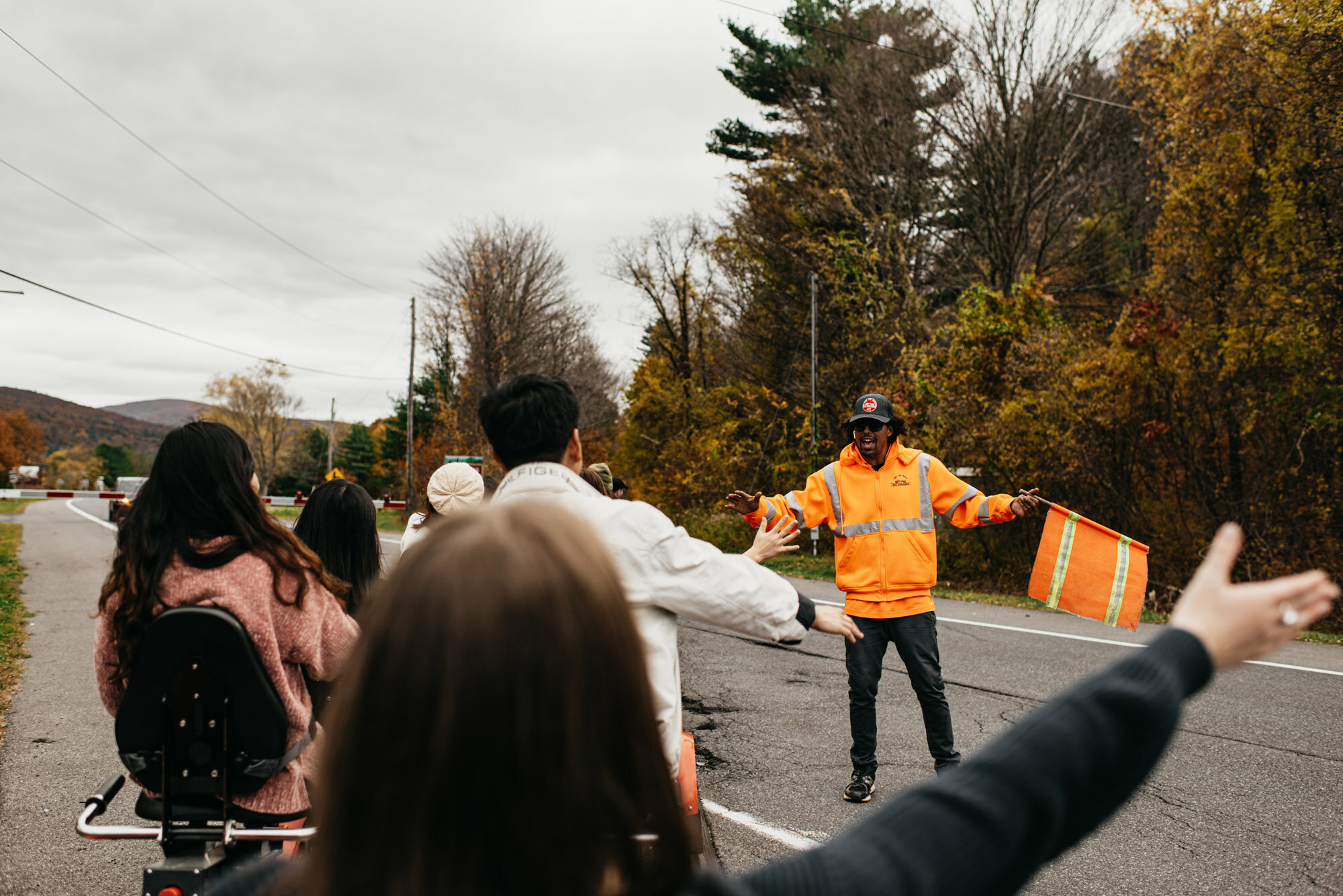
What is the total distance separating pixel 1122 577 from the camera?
483cm

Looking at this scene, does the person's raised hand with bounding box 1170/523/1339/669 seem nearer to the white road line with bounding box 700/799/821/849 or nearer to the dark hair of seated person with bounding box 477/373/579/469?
the dark hair of seated person with bounding box 477/373/579/469

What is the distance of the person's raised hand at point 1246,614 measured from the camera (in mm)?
1102

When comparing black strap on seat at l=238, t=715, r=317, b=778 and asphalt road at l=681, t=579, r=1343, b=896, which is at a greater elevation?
black strap on seat at l=238, t=715, r=317, b=778

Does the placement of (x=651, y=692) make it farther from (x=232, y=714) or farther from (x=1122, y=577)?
(x=1122, y=577)

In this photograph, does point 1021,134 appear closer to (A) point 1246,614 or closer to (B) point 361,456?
(A) point 1246,614

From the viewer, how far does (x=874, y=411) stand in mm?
5254

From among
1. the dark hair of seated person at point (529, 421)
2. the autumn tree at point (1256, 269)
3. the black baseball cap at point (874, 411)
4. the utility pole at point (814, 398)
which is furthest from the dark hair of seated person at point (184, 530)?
the utility pole at point (814, 398)

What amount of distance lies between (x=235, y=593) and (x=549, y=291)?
1667 inches

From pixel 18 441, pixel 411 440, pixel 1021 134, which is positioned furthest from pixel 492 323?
pixel 18 441

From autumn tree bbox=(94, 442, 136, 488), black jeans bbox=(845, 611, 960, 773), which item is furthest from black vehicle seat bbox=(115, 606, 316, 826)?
autumn tree bbox=(94, 442, 136, 488)

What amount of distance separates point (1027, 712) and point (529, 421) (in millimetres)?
4726

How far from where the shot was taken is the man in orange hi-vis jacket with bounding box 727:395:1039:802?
5.05 m

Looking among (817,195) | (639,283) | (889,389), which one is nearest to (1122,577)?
(889,389)

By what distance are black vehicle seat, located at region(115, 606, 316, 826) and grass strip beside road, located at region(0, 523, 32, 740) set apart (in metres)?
5.09
